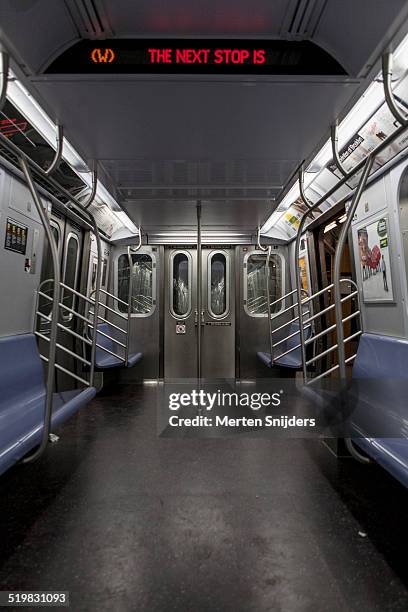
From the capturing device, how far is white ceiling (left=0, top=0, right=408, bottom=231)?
4.59 ft

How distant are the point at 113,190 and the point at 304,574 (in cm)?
335

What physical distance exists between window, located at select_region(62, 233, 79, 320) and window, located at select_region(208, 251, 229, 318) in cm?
231

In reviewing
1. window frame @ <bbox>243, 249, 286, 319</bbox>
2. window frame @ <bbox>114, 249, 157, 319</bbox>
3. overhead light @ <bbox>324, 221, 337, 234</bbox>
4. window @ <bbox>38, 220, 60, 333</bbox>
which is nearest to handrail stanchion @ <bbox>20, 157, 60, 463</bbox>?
window @ <bbox>38, 220, 60, 333</bbox>

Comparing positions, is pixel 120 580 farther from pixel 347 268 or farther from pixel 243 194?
pixel 347 268

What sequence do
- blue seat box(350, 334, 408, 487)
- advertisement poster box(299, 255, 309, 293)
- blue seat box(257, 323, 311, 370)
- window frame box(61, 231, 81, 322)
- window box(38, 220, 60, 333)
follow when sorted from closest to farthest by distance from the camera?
1. blue seat box(350, 334, 408, 487)
2. window box(38, 220, 60, 333)
3. window frame box(61, 231, 81, 322)
4. blue seat box(257, 323, 311, 370)
5. advertisement poster box(299, 255, 309, 293)

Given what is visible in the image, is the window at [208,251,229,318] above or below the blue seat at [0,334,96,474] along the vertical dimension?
above

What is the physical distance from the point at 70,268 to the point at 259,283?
10.2 ft

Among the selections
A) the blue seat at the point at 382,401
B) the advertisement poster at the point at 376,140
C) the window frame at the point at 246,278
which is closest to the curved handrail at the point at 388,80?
the advertisement poster at the point at 376,140

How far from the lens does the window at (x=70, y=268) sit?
13.8 feet

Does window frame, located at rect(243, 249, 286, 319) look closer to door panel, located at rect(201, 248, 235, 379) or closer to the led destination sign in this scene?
door panel, located at rect(201, 248, 235, 379)

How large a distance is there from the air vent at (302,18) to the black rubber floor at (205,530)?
8.23 ft

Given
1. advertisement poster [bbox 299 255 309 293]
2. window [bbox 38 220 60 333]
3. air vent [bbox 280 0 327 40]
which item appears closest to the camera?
air vent [bbox 280 0 327 40]

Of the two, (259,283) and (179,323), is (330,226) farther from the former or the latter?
(179,323)

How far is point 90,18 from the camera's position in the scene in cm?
145
